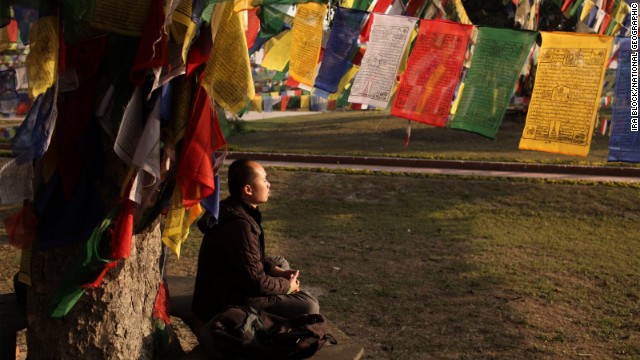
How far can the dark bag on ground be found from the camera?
3.63 m

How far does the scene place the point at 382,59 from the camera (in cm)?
545

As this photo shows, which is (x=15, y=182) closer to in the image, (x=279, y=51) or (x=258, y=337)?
(x=258, y=337)

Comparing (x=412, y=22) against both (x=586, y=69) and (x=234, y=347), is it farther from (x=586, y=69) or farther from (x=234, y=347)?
(x=234, y=347)

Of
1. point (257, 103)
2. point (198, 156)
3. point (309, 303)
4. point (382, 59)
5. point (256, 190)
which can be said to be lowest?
point (257, 103)

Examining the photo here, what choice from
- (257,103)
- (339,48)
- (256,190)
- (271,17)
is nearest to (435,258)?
(339,48)

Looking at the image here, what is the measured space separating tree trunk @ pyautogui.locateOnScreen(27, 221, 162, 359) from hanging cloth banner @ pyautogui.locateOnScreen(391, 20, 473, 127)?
2158mm

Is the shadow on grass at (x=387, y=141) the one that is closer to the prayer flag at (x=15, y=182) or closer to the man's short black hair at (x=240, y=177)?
the man's short black hair at (x=240, y=177)

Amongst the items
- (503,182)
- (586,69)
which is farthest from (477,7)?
(586,69)

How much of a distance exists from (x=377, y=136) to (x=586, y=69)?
11.9m

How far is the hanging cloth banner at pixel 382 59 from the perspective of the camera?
5391 millimetres

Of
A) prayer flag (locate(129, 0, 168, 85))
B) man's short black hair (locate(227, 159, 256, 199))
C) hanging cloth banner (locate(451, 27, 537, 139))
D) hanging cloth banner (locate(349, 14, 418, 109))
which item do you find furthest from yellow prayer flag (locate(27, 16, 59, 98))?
hanging cloth banner (locate(451, 27, 537, 139))

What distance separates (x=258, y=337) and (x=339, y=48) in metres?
2.84

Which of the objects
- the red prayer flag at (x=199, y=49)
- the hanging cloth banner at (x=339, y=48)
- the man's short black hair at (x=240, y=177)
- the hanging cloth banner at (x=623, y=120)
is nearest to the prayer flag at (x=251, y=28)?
the hanging cloth banner at (x=339, y=48)

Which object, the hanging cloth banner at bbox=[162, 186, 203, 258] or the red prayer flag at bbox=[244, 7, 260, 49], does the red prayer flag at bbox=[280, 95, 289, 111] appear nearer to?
the red prayer flag at bbox=[244, 7, 260, 49]
